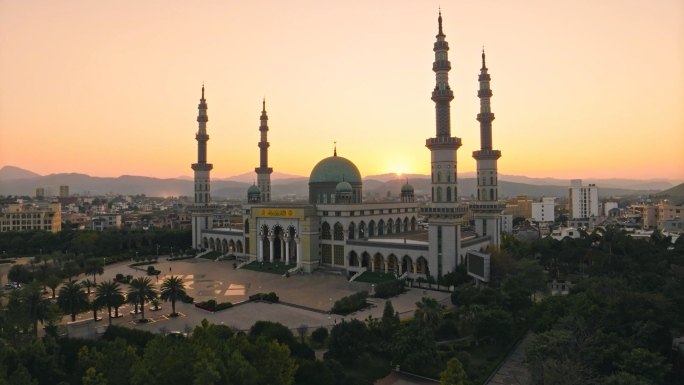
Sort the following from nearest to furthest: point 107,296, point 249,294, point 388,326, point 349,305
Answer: point 388,326 < point 107,296 < point 349,305 < point 249,294

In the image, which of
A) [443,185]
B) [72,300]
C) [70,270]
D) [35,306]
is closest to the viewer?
[35,306]

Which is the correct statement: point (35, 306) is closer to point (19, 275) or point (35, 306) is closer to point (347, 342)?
point (19, 275)

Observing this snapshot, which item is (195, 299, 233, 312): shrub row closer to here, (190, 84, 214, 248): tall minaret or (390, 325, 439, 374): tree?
(390, 325, 439, 374): tree

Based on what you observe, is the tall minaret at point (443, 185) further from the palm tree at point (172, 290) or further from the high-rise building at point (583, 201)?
the high-rise building at point (583, 201)

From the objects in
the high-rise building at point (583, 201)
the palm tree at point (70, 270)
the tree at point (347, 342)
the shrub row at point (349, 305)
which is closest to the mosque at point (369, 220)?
the shrub row at point (349, 305)

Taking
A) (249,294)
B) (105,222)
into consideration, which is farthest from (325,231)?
(105,222)

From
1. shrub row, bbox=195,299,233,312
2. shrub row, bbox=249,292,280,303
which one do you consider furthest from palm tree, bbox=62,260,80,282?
shrub row, bbox=249,292,280,303
